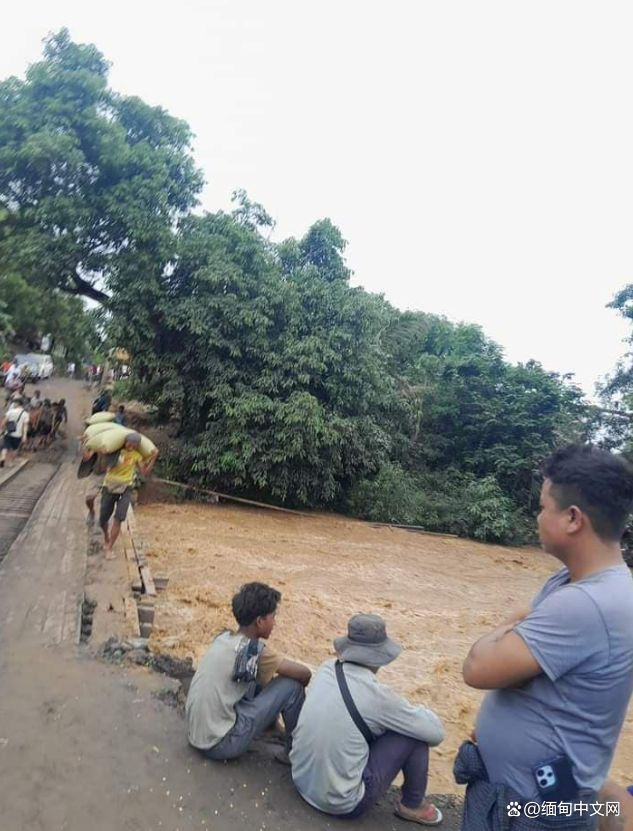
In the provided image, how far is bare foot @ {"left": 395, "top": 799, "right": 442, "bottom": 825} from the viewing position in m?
2.91

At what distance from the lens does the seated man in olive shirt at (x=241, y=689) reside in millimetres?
3029

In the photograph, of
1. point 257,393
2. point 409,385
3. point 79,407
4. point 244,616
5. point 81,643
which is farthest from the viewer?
point 79,407

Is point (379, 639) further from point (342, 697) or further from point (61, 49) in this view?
point (61, 49)

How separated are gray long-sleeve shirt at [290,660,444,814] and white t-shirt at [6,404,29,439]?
11.3 metres

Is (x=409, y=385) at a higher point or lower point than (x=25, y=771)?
higher

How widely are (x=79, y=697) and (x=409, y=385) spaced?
1805 centimetres

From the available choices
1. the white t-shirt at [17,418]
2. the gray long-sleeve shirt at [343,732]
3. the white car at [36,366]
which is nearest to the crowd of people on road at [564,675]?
the gray long-sleeve shirt at [343,732]

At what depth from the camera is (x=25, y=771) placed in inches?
112

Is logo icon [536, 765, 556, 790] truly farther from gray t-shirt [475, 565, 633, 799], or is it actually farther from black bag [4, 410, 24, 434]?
black bag [4, 410, 24, 434]

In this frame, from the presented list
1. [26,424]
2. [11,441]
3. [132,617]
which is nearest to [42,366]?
[26,424]

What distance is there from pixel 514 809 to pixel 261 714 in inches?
66.7

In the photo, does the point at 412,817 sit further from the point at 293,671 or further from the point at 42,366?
the point at 42,366

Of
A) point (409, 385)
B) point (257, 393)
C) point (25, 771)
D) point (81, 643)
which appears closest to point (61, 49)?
point (257, 393)

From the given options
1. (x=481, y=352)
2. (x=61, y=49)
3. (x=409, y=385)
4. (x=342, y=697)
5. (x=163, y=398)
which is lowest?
(x=342, y=697)
